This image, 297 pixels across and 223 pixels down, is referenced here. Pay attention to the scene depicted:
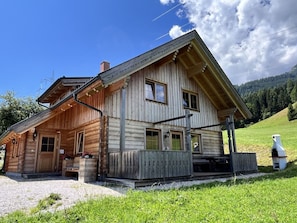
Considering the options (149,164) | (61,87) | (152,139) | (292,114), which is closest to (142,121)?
(152,139)

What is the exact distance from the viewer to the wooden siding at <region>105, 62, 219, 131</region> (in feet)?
32.5

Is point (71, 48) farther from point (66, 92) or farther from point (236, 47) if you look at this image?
point (236, 47)

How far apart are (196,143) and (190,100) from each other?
2588mm

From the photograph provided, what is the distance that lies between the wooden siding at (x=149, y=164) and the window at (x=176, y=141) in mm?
3122

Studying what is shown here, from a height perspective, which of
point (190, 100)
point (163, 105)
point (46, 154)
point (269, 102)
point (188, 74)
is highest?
point (269, 102)

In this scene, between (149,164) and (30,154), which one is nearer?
(149,164)

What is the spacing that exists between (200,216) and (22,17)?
15949 mm

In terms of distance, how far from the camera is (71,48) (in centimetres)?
1925

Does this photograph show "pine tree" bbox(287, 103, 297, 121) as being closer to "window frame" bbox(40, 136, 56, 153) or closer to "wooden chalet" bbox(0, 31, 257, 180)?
"wooden chalet" bbox(0, 31, 257, 180)

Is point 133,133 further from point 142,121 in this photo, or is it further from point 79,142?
point 79,142

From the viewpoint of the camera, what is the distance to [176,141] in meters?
11.9

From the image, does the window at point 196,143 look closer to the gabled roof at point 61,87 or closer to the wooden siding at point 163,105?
the wooden siding at point 163,105

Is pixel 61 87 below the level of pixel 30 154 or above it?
above

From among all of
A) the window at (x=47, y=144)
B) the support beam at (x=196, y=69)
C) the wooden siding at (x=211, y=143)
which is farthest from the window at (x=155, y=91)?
the window at (x=47, y=144)
